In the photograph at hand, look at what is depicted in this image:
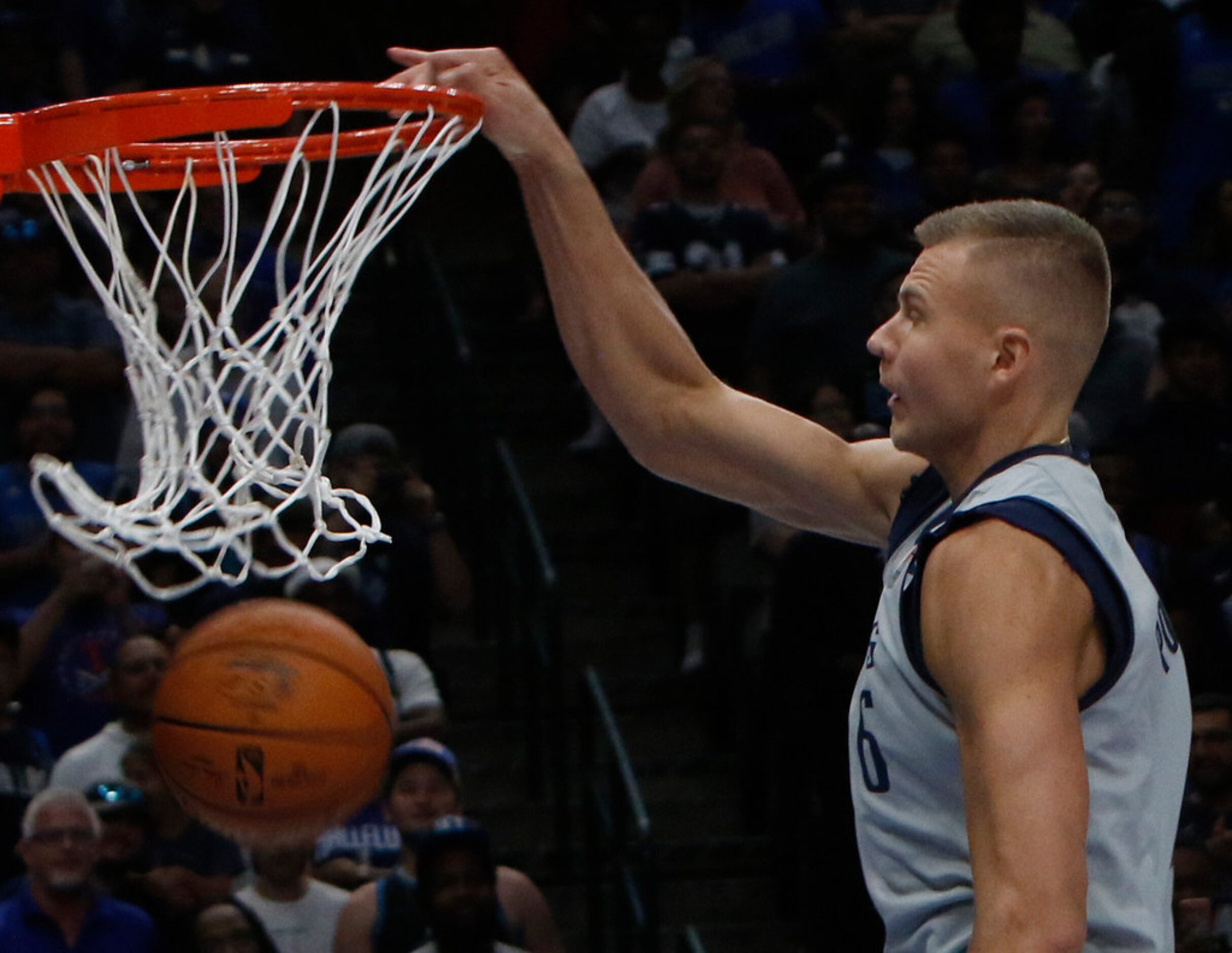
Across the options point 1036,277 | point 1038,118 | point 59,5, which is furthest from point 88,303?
point 1036,277

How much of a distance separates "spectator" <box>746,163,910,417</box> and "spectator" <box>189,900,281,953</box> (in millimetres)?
2558

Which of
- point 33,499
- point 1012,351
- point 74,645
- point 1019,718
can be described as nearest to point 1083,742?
point 1019,718

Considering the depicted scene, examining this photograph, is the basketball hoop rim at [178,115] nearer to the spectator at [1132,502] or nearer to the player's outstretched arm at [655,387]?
the player's outstretched arm at [655,387]

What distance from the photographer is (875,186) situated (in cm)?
734

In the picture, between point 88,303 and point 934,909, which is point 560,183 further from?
point 88,303

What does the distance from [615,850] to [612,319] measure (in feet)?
11.0

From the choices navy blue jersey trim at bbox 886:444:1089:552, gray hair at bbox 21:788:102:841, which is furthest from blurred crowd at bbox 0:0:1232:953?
navy blue jersey trim at bbox 886:444:1089:552

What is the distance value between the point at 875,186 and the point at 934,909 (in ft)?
17.8

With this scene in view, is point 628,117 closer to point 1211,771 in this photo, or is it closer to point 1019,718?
point 1211,771

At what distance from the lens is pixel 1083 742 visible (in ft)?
6.72

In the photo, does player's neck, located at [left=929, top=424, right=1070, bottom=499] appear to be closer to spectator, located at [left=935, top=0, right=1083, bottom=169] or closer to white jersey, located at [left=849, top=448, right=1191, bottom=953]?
white jersey, located at [left=849, top=448, right=1191, bottom=953]

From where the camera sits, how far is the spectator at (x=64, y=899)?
4.96 metres

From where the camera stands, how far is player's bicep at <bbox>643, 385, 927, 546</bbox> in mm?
2678

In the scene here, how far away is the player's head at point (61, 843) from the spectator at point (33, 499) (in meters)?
1.06
